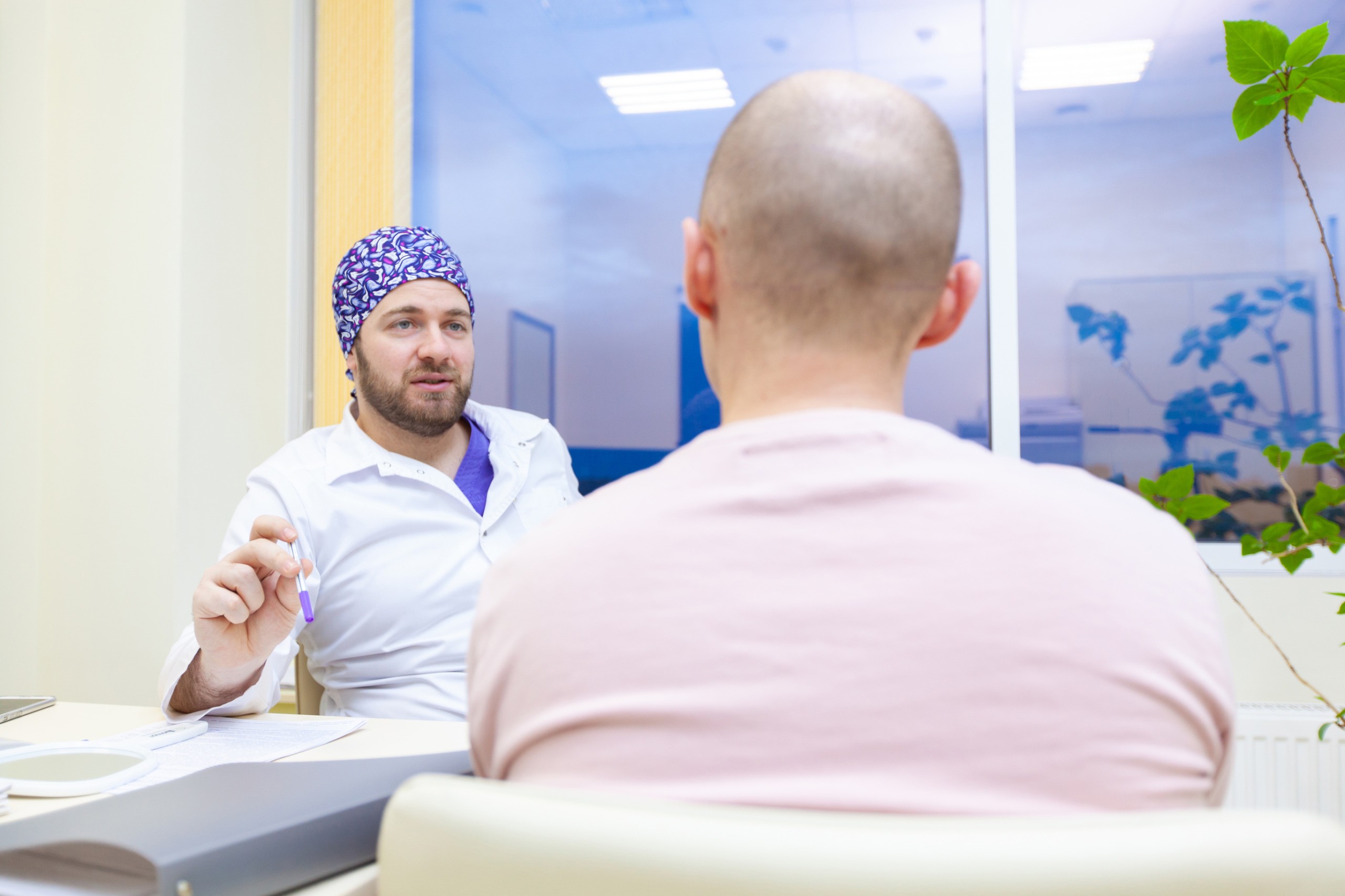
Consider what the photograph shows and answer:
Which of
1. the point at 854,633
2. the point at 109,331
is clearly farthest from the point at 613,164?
the point at 854,633

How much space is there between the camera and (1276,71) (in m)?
1.51

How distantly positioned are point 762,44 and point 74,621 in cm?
246

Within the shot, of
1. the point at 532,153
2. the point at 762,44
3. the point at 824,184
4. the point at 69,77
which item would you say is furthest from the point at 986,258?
the point at 69,77

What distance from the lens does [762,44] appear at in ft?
8.78

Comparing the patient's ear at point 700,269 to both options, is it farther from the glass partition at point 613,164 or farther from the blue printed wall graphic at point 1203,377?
the blue printed wall graphic at point 1203,377

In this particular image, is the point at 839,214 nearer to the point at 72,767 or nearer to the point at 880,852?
the point at 880,852

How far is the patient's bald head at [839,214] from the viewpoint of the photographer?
2.12 ft

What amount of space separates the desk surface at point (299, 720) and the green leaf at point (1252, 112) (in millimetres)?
1520

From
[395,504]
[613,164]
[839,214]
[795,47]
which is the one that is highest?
[795,47]

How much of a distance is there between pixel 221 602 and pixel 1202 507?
5.45 feet

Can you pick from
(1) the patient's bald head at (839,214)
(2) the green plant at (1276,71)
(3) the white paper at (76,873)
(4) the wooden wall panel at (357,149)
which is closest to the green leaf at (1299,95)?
(2) the green plant at (1276,71)

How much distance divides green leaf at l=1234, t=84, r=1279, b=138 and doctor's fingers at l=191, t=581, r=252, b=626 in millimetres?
1633

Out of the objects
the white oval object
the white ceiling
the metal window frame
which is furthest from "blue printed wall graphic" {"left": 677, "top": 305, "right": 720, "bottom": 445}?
the white oval object

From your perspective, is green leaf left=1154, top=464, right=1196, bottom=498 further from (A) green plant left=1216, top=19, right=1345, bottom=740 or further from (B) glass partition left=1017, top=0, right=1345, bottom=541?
(B) glass partition left=1017, top=0, right=1345, bottom=541
